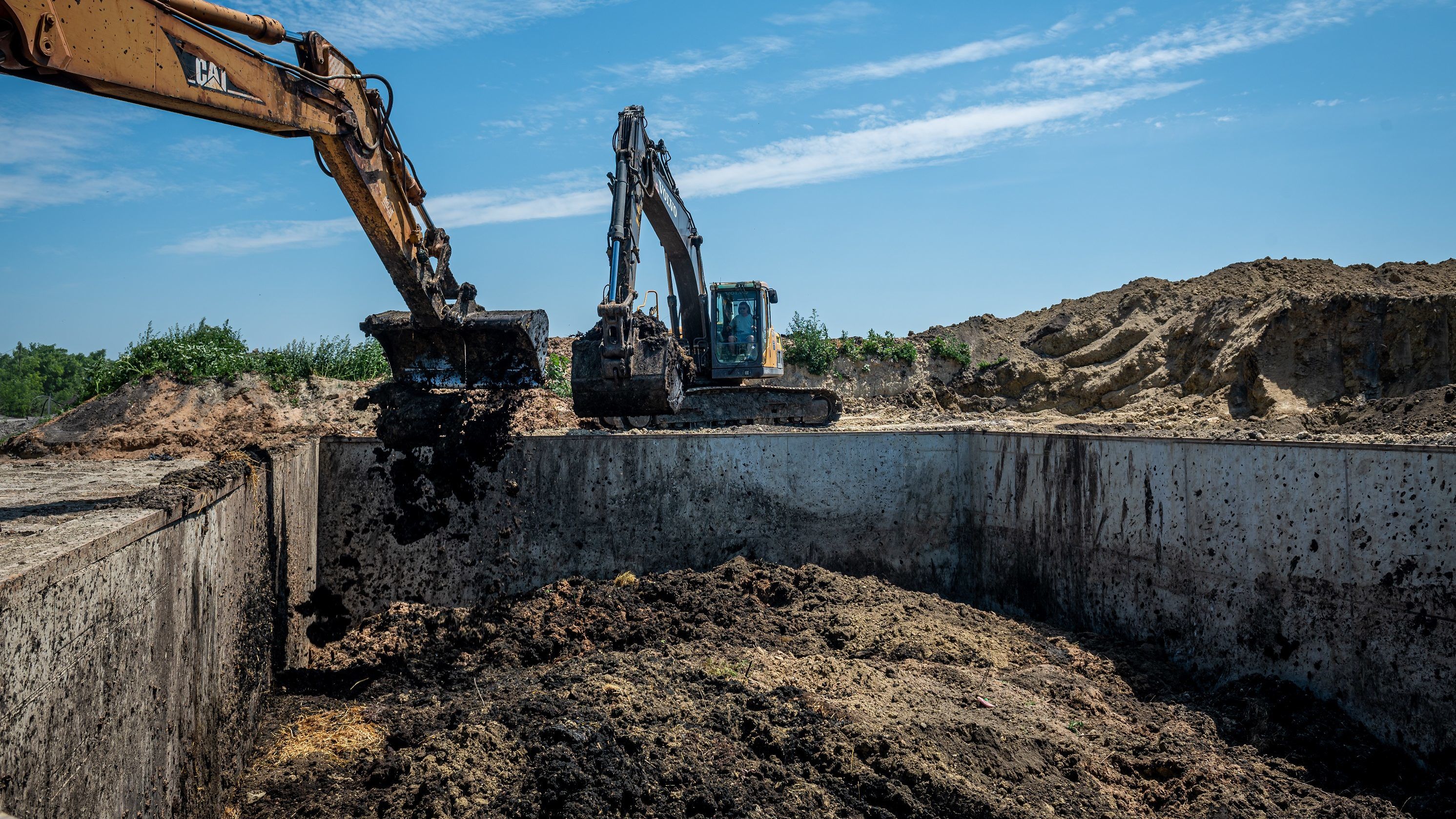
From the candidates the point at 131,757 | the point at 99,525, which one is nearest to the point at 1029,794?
the point at 131,757

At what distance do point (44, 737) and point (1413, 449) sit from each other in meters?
5.73

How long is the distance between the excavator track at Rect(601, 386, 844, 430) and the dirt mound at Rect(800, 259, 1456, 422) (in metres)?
5.66

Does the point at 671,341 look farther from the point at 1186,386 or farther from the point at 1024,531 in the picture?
the point at 1186,386

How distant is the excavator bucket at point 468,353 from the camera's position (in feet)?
21.8

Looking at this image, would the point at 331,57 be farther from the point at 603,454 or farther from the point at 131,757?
the point at 131,757

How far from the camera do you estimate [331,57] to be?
5.33 m

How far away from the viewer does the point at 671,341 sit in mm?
7953

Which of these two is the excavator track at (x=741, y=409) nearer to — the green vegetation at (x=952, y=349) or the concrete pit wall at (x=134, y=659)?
the concrete pit wall at (x=134, y=659)

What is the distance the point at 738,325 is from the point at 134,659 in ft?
31.6

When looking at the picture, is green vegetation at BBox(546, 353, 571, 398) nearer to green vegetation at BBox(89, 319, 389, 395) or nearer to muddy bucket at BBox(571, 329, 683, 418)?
green vegetation at BBox(89, 319, 389, 395)

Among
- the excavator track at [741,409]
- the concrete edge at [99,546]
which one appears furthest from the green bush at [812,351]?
the concrete edge at [99,546]

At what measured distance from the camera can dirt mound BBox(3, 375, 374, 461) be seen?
12234mm

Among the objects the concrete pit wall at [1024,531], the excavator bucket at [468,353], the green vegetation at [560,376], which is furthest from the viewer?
the green vegetation at [560,376]

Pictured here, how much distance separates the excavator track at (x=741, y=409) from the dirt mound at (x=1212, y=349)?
5659 millimetres
